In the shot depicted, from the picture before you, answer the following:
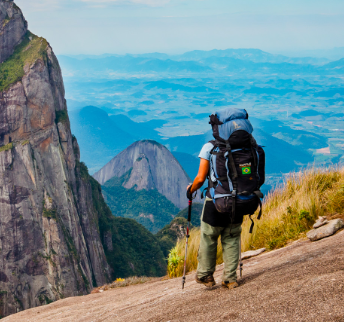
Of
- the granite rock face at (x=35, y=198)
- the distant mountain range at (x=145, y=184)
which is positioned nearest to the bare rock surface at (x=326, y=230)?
the granite rock face at (x=35, y=198)

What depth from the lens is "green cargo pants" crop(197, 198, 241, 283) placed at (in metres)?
5.00

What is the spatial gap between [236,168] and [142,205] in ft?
486

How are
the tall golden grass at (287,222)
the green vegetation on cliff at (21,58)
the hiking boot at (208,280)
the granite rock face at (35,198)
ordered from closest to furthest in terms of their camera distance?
the hiking boot at (208,280), the tall golden grass at (287,222), the granite rock face at (35,198), the green vegetation on cliff at (21,58)

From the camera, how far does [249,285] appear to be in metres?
4.78

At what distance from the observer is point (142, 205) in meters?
151

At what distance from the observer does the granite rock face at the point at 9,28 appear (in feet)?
221

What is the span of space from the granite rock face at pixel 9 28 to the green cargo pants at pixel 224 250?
240 ft

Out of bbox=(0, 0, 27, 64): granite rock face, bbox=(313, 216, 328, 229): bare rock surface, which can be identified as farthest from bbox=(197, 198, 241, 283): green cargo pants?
bbox=(0, 0, 27, 64): granite rock face

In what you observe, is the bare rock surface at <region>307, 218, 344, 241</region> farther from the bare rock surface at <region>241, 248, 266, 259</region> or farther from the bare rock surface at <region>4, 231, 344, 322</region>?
the bare rock surface at <region>241, 248, 266, 259</region>

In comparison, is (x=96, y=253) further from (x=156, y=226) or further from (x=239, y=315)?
(x=239, y=315)

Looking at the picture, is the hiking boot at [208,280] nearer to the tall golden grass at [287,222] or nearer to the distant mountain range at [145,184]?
the tall golden grass at [287,222]

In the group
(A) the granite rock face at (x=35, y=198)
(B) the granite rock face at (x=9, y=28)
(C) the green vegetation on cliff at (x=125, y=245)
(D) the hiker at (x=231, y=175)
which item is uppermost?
(B) the granite rock face at (x=9, y=28)

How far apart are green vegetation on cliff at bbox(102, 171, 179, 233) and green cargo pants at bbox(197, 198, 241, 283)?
443 feet

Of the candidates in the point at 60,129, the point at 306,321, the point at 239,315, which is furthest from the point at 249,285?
the point at 60,129
